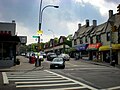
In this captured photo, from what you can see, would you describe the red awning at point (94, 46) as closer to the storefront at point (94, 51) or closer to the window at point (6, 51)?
the storefront at point (94, 51)

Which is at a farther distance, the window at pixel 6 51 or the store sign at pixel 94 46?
the store sign at pixel 94 46

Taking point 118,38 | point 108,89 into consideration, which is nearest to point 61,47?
point 118,38

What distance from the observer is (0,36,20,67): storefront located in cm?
3500

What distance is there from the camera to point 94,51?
5716 centimetres

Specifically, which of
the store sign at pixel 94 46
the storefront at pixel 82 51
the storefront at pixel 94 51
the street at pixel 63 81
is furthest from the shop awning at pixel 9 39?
the storefront at pixel 82 51

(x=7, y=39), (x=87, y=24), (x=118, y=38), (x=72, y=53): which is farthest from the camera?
(x=72, y=53)

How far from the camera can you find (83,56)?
65562 millimetres

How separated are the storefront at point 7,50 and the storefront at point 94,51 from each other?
2139cm

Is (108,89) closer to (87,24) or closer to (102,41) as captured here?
(102,41)

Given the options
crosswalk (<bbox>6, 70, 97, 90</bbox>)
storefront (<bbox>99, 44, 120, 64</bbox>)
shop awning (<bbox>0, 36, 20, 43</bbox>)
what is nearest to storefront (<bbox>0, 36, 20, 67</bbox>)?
shop awning (<bbox>0, 36, 20, 43</bbox>)

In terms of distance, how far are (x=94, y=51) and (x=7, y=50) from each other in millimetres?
24553

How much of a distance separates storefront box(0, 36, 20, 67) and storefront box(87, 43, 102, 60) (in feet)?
70.2

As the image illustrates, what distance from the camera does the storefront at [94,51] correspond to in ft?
178

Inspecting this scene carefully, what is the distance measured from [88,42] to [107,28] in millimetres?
11506
